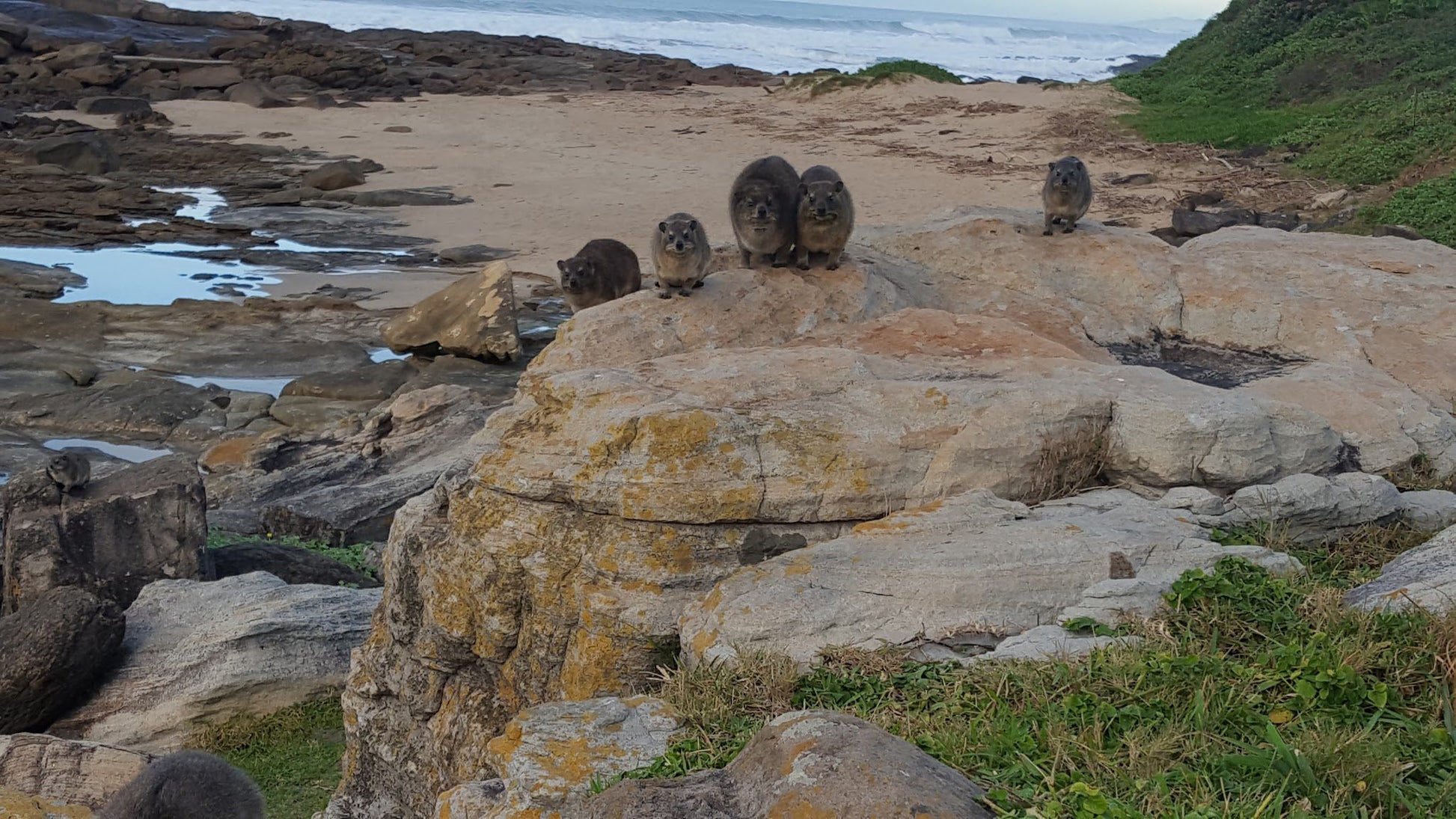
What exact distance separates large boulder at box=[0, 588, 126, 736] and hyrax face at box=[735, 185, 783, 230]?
4339 mm

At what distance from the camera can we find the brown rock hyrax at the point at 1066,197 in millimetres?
8461

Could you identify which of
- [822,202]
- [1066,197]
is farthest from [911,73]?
[822,202]

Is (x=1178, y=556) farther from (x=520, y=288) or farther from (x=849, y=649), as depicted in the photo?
(x=520, y=288)

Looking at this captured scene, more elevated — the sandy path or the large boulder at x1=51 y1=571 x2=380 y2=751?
the sandy path

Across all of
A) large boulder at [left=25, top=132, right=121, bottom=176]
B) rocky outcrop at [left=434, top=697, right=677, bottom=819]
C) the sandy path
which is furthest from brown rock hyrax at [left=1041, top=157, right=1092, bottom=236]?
large boulder at [left=25, top=132, right=121, bottom=176]

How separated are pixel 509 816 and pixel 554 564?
1676mm

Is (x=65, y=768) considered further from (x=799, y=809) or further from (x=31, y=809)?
(x=799, y=809)

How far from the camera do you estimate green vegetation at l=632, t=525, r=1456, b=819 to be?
299 cm

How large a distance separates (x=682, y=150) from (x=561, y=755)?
21.9m

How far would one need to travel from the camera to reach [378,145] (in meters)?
25.9

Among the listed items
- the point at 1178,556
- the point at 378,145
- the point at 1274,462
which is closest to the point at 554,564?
the point at 1178,556

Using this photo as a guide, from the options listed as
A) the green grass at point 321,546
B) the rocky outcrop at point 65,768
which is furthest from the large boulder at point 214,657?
the green grass at point 321,546

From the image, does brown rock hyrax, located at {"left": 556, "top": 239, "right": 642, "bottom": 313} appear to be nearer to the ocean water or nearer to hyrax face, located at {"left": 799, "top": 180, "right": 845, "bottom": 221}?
hyrax face, located at {"left": 799, "top": 180, "right": 845, "bottom": 221}

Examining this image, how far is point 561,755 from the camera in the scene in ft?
12.0
